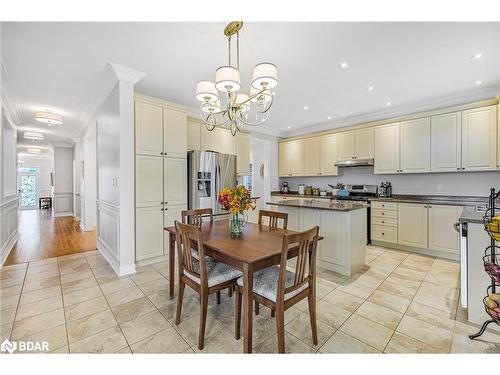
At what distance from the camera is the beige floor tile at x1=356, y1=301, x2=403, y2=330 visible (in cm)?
191

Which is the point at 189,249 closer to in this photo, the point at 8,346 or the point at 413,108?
the point at 8,346

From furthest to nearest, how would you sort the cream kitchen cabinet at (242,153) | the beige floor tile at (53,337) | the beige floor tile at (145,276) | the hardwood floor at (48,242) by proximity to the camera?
the cream kitchen cabinet at (242,153) → the hardwood floor at (48,242) → the beige floor tile at (145,276) → the beige floor tile at (53,337)

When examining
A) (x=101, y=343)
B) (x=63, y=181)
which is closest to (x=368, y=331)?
(x=101, y=343)

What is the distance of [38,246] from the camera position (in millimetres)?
4141

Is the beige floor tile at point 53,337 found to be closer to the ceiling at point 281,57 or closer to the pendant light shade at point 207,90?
the pendant light shade at point 207,90

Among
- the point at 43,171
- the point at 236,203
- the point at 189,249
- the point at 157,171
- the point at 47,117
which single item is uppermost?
the point at 47,117

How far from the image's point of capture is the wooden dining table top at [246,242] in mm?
1503

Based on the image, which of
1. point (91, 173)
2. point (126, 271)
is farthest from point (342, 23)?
point (91, 173)

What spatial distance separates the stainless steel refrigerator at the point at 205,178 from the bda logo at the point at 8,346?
2.35 meters

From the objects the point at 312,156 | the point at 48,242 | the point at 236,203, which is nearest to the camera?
the point at 236,203

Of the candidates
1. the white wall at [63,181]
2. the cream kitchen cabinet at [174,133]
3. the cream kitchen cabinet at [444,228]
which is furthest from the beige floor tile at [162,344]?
the white wall at [63,181]

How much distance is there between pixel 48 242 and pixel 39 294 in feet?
8.75

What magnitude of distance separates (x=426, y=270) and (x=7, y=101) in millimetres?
7025

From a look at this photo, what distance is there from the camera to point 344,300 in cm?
228
